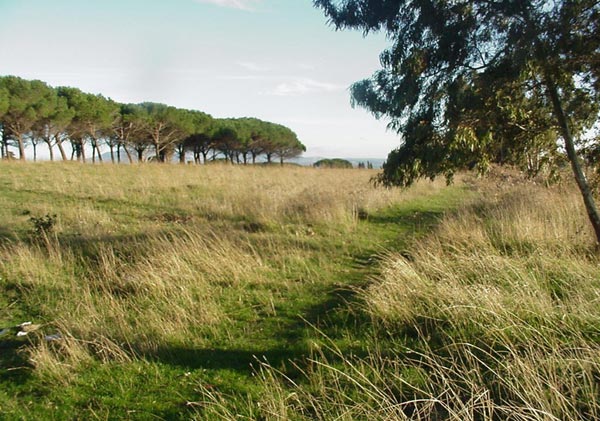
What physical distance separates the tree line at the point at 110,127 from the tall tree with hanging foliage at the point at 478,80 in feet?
107

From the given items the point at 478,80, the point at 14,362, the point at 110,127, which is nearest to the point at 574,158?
the point at 478,80

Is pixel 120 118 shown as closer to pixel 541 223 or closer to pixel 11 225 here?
pixel 11 225

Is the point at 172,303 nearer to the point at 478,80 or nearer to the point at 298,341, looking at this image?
the point at 298,341

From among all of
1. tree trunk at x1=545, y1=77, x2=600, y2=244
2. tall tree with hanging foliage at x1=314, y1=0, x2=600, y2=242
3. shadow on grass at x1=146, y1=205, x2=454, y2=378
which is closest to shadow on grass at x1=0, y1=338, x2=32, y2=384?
shadow on grass at x1=146, y1=205, x2=454, y2=378

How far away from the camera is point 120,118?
137ft

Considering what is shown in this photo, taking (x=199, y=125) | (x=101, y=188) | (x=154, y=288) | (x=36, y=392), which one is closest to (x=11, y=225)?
(x=101, y=188)

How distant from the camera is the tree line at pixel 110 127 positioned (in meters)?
33.5

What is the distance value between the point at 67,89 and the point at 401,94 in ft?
133

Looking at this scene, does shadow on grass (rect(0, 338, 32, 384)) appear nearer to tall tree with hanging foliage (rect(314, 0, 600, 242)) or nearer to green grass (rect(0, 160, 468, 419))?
green grass (rect(0, 160, 468, 419))

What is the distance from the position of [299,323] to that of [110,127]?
4078cm

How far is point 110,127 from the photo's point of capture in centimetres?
3994

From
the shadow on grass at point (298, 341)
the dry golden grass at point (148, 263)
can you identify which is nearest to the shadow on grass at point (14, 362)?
the dry golden grass at point (148, 263)

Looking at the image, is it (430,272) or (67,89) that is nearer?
(430,272)

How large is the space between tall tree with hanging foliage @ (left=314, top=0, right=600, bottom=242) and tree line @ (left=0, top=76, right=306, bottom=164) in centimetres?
3265
